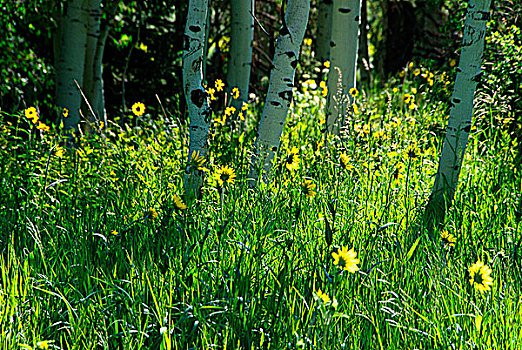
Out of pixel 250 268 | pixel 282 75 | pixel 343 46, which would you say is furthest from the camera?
pixel 343 46

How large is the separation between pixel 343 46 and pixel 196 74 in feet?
Answer: 6.41

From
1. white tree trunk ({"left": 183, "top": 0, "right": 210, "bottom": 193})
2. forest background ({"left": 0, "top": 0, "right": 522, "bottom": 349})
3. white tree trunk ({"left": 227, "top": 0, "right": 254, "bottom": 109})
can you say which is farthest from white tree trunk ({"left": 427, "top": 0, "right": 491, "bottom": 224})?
white tree trunk ({"left": 227, "top": 0, "right": 254, "bottom": 109})

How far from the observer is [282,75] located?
3.95 metres

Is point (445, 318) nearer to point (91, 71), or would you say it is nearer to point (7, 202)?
point (7, 202)

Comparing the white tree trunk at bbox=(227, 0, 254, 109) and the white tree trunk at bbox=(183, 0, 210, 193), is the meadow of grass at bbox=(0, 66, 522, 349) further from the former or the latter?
the white tree trunk at bbox=(227, 0, 254, 109)

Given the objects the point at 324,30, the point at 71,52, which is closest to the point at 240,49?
the point at 71,52

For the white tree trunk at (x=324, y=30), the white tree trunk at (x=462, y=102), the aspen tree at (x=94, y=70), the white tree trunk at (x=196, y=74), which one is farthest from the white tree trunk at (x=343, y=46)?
the white tree trunk at (x=324, y=30)

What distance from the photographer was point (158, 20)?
958 centimetres

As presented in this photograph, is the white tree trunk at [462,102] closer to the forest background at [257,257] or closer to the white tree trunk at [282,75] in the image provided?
the forest background at [257,257]

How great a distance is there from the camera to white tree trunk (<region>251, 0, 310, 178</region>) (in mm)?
3877

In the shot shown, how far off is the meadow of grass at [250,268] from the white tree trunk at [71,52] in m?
2.53

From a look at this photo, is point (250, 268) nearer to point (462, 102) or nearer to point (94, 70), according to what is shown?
point (462, 102)

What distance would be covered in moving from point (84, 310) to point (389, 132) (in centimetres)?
313

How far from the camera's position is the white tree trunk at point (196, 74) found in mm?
3518
